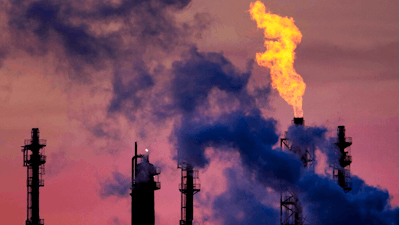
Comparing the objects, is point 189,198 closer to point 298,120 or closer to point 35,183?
point 35,183

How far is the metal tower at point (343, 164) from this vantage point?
125 meters

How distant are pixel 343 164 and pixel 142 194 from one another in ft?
86.8

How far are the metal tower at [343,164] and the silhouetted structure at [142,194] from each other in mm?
22125

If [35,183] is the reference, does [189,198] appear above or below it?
below

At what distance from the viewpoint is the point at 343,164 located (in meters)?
129

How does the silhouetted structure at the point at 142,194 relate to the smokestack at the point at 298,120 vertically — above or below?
below

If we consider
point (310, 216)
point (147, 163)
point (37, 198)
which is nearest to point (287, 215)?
point (310, 216)

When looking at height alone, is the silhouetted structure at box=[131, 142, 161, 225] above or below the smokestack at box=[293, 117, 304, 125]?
below

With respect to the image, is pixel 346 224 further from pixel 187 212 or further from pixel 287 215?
pixel 187 212

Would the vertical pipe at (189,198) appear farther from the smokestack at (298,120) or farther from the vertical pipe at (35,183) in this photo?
the vertical pipe at (35,183)

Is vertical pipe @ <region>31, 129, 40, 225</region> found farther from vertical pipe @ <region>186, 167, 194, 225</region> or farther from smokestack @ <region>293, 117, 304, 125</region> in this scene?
smokestack @ <region>293, 117, 304, 125</region>

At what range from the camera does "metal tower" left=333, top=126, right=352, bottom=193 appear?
12494 centimetres

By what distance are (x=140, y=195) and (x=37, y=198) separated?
1564 centimetres

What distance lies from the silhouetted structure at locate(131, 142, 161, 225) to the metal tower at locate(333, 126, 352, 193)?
871 inches
